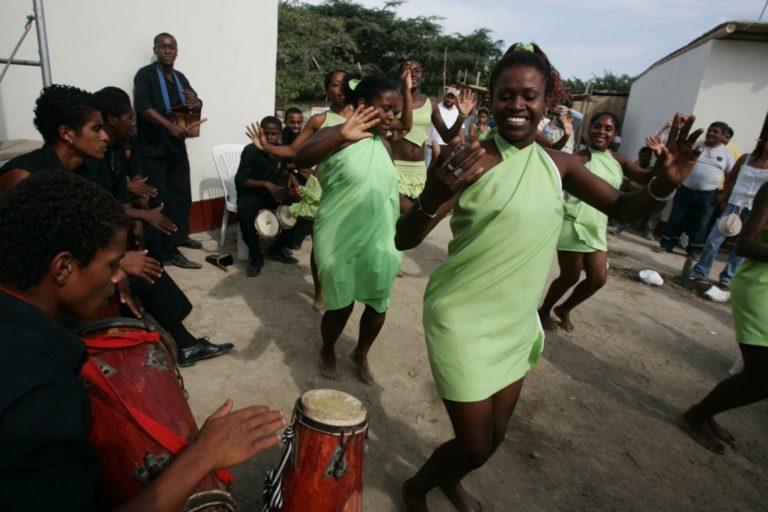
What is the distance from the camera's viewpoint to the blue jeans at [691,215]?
7.48m

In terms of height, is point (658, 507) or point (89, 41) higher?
point (89, 41)

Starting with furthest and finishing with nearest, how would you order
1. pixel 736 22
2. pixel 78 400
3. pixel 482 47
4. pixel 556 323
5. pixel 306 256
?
1. pixel 482 47
2. pixel 736 22
3. pixel 306 256
4. pixel 556 323
5. pixel 78 400

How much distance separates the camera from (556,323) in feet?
15.4

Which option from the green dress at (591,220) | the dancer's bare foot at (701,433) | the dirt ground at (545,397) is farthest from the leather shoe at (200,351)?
the dancer's bare foot at (701,433)

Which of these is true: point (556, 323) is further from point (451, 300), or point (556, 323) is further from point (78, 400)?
point (78, 400)

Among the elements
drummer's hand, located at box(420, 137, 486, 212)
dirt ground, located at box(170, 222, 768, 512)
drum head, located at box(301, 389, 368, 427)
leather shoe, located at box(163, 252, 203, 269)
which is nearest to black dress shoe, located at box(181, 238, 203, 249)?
dirt ground, located at box(170, 222, 768, 512)

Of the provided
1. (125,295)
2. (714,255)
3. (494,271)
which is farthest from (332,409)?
(714,255)

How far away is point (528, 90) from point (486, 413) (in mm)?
1241

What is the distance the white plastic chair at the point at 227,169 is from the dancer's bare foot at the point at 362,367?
2861mm

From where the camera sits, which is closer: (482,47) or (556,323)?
(556,323)

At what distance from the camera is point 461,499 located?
232 cm

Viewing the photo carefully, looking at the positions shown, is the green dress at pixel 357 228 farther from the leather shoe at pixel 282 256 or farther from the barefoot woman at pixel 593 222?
the leather shoe at pixel 282 256

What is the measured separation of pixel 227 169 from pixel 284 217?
1080 mm

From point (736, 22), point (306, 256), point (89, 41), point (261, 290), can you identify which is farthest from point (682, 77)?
point (89, 41)
